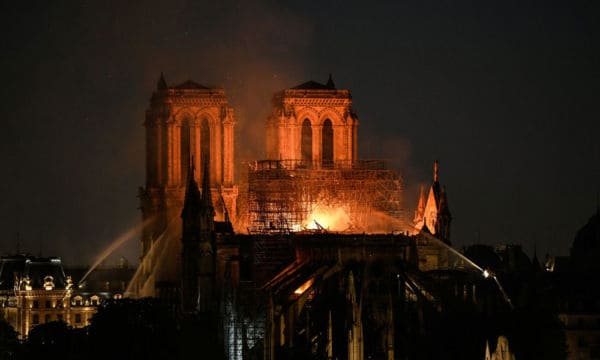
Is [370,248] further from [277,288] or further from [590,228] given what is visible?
[590,228]

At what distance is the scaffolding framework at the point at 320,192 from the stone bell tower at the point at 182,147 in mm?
2812

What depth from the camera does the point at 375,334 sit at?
98.1 m

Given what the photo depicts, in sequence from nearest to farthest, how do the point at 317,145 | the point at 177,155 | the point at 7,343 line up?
the point at 7,343, the point at 317,145, the point at 177,155

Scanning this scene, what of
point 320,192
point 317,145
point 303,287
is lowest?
point 303,287

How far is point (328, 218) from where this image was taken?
116 m

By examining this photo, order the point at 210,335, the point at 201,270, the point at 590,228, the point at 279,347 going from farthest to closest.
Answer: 1. the point at 590,228
2. the point at 201,270
3. the point at 210,335
4. the point at 279,347

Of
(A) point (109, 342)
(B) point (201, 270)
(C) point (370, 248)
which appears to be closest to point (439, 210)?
(C) point (370, 248)

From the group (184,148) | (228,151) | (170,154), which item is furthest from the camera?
(184,148)

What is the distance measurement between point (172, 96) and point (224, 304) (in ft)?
73.6

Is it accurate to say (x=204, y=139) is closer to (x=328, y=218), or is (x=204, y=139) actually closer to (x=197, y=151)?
(x=197, y=151)

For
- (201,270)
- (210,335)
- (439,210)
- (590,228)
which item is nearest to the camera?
(210,335)

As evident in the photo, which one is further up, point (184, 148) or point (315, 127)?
point (315, 127)

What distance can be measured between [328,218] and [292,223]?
6.86ft

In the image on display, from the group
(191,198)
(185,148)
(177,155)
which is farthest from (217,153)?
(191,198)
